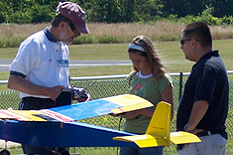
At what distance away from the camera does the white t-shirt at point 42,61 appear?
312 centimetres

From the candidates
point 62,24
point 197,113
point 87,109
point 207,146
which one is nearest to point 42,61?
point 62,24

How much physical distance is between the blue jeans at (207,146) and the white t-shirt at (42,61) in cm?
113

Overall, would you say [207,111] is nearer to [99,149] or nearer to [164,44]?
[99,149]

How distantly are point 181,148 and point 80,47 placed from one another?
2803 cm

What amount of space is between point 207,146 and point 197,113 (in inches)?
13.3

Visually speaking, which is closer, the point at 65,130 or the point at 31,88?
the point at 65,130

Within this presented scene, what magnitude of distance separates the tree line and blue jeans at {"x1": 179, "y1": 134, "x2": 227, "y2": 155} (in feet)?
138

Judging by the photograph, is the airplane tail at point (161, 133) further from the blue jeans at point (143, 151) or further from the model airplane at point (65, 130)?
the blue jeans at point (143, 151)

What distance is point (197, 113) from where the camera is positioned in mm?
3059

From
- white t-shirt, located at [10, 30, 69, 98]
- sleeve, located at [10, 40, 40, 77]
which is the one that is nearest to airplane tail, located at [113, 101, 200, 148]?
white t-shirt, located at [10, 30, 69, 98]

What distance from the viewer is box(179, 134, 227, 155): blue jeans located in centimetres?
321

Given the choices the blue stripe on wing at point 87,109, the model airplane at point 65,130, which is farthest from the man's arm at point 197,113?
the blue stripe on wing at point 87,109

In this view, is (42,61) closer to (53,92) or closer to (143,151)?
(53,92)

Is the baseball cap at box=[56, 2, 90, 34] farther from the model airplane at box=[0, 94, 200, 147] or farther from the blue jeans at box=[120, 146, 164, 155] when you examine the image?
the blue jeans at box=[120, 146, 164, 155]
